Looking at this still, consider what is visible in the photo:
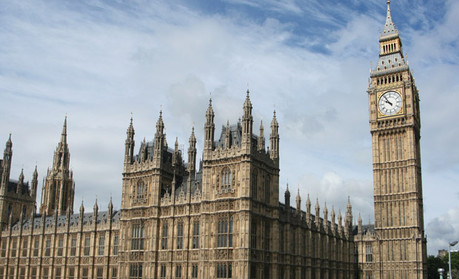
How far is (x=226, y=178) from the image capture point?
6638 cm

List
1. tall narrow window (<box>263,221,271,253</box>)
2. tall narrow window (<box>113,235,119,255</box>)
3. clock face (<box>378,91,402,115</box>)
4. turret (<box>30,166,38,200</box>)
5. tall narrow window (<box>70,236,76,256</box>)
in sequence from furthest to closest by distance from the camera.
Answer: turret (<box>30,166,38,200</box>), clock face (<box>378,91,402,115</box>), tall narrow window (<box>70,236,76,256</box>), tall narrow window (<box>113,235,119,255</box>), tall narrow window (<box>263,221,271,253</box>)

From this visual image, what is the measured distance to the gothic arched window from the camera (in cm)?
6600

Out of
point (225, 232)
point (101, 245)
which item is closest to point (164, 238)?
point (225, 232)

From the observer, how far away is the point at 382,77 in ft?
349

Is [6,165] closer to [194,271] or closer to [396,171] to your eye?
[194,271]

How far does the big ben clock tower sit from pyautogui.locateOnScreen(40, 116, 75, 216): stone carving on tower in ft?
223

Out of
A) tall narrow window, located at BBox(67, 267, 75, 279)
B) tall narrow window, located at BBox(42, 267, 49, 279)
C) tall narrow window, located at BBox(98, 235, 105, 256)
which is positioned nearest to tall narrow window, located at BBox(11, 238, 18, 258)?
tall narrow window, located at BBox(42, 267, 49, 279)

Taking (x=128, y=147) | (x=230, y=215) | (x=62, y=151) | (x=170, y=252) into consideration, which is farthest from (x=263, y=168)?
(x=62, y=151)

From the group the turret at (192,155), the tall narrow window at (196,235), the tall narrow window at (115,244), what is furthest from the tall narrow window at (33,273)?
the tall narrow window at (196,235)

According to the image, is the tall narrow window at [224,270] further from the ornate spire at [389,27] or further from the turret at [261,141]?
the ornate spire at [389,27]

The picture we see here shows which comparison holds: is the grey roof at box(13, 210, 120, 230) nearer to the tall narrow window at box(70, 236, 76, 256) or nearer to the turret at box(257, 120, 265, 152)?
the tall narrow window at box(70, 236, 76, 256)

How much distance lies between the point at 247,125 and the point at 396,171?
150 feet

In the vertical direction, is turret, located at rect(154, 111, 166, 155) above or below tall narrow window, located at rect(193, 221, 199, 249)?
above

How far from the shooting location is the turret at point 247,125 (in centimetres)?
6519
